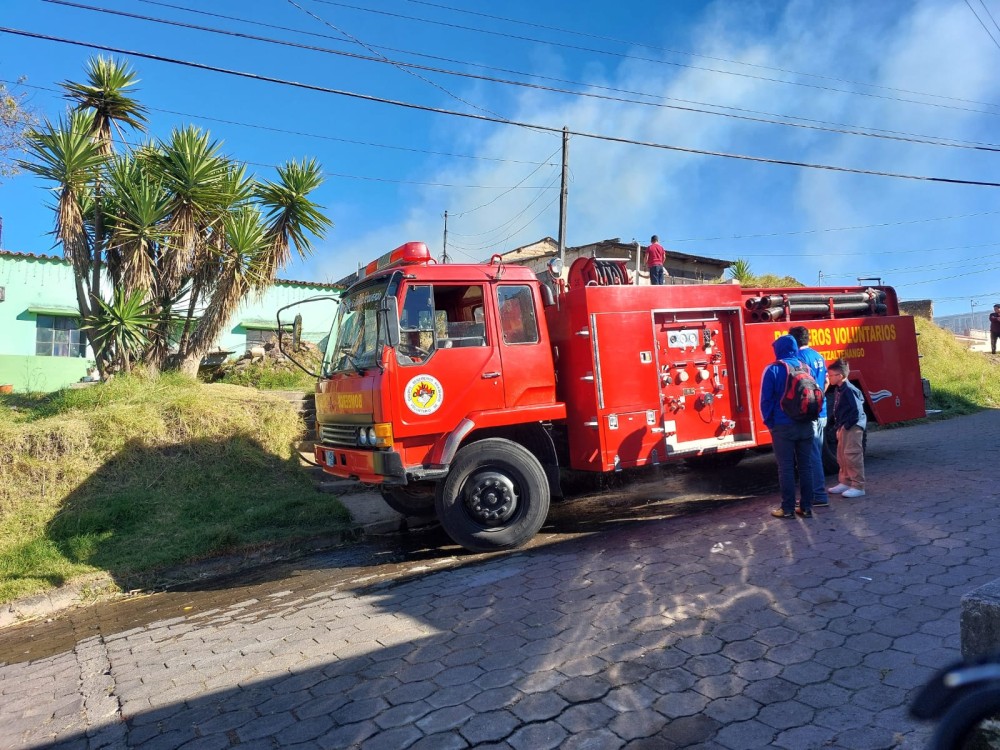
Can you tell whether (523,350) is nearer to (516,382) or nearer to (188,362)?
(516,382)

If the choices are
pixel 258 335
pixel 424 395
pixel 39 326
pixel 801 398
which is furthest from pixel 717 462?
pixel 39 326

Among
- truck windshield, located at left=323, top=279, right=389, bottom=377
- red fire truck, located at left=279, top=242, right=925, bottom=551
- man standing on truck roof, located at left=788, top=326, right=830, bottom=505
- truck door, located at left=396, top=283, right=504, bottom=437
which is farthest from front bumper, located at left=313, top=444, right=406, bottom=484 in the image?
man standing on truck roof, located at left=788, top=326, right=830, bottom=505

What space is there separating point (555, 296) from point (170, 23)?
233 inches

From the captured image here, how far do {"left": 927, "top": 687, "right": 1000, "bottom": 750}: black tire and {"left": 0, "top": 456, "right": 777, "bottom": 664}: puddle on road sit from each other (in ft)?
14.0

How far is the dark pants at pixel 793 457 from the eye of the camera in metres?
6.00

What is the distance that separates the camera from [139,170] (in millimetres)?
10000

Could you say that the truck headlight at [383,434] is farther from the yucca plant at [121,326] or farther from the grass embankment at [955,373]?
the grass embankment at [955,373]

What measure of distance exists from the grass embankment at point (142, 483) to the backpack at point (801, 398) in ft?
16.3

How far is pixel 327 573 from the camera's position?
19.7ft

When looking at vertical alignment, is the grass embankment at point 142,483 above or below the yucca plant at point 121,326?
below

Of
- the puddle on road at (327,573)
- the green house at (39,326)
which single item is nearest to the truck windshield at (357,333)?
the puddle on road at (327,573)

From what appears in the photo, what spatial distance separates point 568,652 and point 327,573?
317 centimetres

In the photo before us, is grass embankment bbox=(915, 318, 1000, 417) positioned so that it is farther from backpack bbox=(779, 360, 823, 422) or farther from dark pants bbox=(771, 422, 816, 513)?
backpack bbox=(779, 360, 823, 422)

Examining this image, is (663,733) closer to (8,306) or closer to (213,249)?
(213,249)
